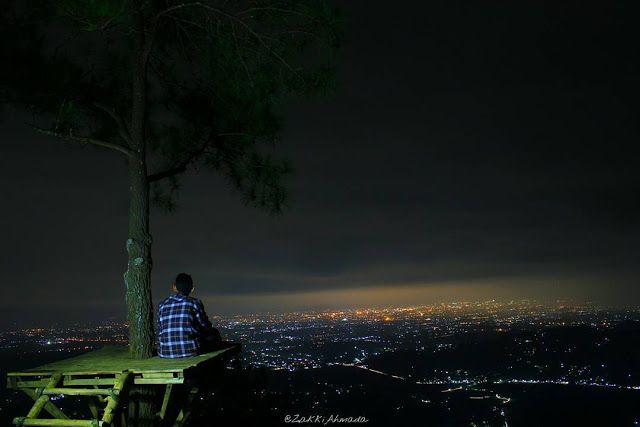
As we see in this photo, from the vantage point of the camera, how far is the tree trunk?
6492mm

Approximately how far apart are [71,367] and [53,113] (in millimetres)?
4143

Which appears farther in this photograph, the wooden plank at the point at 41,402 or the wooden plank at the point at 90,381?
the wooden plank at the point at 90,381

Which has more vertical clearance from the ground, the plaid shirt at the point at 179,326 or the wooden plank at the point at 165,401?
the plaid shirt at the point at 179,326

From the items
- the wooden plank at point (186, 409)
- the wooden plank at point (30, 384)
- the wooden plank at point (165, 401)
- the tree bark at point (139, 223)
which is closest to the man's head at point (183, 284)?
the tree bark at point (139, 223)

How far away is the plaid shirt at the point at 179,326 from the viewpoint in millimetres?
5789

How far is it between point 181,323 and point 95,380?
1.17 meters

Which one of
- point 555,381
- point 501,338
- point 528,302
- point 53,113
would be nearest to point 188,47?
point 53,113

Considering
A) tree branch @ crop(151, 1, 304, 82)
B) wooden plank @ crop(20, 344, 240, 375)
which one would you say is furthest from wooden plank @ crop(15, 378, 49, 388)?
tree branch @ crop(151, 1, 304, 82)

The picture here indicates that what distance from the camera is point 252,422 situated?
985 cm

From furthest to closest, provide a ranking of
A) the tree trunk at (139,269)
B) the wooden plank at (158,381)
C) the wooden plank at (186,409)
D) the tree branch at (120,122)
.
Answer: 1. the tree branch at (120,122)
2. the tree trunk at (139,269)
3. the wooden plank at (186,409)
4. the wooden plank at (158,381)

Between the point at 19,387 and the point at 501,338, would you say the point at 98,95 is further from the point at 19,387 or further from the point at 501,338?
the point at 501,338

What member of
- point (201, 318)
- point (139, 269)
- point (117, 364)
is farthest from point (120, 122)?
point (117, 364)

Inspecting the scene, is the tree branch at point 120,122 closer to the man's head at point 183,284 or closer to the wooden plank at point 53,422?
the man's head at point 183,284

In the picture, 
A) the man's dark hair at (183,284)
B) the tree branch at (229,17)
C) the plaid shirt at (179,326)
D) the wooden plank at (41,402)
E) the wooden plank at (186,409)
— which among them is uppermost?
the tree branch at (229,17)
